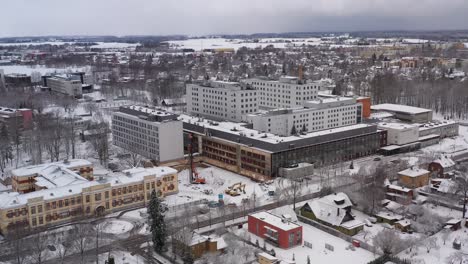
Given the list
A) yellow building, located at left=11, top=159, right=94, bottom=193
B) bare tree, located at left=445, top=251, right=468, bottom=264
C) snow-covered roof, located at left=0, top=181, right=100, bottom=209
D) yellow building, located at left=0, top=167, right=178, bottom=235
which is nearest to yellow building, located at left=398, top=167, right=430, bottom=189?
bare tree, located at left=445, top=251, right=468, bottom=264

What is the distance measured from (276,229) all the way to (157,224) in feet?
19.3

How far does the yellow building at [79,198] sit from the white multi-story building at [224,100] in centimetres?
1600

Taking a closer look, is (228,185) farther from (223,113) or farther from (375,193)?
(223,113)

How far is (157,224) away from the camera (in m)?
22.4

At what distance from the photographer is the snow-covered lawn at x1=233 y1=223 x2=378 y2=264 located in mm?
22328

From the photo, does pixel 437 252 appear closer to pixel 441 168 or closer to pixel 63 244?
pixel 441 168

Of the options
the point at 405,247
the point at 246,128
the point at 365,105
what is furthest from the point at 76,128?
the point at 405,247

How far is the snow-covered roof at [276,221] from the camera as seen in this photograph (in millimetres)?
23816

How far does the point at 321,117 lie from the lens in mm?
42906

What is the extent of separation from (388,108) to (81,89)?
45.4 m

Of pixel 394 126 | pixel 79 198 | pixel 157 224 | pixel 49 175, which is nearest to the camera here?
pixel 157 224

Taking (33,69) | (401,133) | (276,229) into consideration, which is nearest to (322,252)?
(276,229)

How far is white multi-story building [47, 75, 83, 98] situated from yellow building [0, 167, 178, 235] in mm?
43437

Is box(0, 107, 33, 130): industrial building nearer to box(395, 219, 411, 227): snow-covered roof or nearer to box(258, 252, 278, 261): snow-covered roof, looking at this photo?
box(258, 252, 278, 261): snow-covered roof
